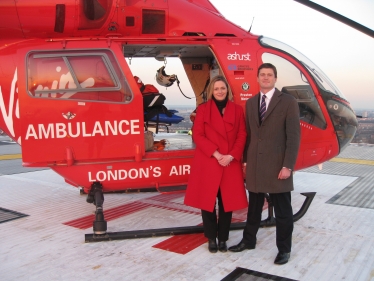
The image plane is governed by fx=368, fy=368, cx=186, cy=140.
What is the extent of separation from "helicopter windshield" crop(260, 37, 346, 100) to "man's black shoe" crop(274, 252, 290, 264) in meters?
2.37

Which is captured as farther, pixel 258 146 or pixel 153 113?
pixel 153 113

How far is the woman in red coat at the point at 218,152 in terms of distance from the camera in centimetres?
329

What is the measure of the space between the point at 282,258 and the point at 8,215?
3474mm

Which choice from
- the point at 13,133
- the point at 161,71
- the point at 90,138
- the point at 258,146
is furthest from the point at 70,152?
the point at 161,71

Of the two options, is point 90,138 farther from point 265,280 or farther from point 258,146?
point 265,280

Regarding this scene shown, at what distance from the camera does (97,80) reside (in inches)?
154

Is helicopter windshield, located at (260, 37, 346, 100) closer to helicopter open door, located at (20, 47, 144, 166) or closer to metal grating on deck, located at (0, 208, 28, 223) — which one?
helicopter open door, located at (20, 47, 144, 166)

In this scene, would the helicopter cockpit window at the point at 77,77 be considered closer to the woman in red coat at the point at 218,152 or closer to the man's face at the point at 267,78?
the woman in red coat at the point at 218,152

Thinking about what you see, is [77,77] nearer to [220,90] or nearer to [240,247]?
[220,90]

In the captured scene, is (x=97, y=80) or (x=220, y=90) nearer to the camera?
(x=220, y=90)

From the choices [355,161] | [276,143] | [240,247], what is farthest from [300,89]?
[355,161]

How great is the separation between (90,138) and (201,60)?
2766mm

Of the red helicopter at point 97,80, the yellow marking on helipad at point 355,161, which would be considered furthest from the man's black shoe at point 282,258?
the yellow marking on helipad at point 355,161

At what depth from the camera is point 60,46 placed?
3.83m
